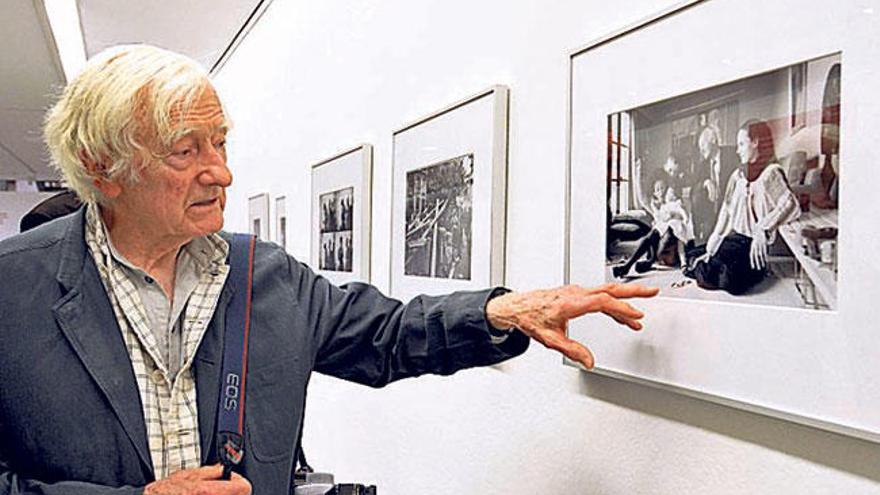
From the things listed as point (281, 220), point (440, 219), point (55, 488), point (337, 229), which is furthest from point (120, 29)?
point (55, 488)

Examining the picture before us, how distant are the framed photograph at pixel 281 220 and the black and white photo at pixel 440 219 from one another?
1.44m

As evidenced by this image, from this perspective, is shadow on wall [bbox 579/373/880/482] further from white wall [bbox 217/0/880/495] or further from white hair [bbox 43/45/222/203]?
white hair [bbox 43/45/222/203]

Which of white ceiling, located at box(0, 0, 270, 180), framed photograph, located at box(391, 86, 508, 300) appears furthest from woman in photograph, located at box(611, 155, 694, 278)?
white ceiling, located at box(0, 0, 270, 180)

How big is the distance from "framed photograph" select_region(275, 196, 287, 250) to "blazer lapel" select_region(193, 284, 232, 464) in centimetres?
197

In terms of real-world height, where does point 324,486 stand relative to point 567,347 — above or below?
below

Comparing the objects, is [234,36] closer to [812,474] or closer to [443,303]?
[443,303]

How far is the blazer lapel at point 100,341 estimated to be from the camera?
A: 43.8 inches

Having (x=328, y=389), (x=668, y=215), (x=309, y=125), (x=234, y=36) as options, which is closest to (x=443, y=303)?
(x=668, y=215)

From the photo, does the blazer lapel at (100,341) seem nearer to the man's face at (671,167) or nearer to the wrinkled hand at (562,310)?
the wrinkled hand at (562,310)

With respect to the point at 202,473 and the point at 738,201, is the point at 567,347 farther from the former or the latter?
the point at 202,473

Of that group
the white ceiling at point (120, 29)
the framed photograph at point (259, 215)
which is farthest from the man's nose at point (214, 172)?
the framed photograph at point (259, 215)

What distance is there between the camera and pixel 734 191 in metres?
0.91

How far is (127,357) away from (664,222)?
717 mm

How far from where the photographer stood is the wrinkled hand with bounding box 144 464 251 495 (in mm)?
1090
